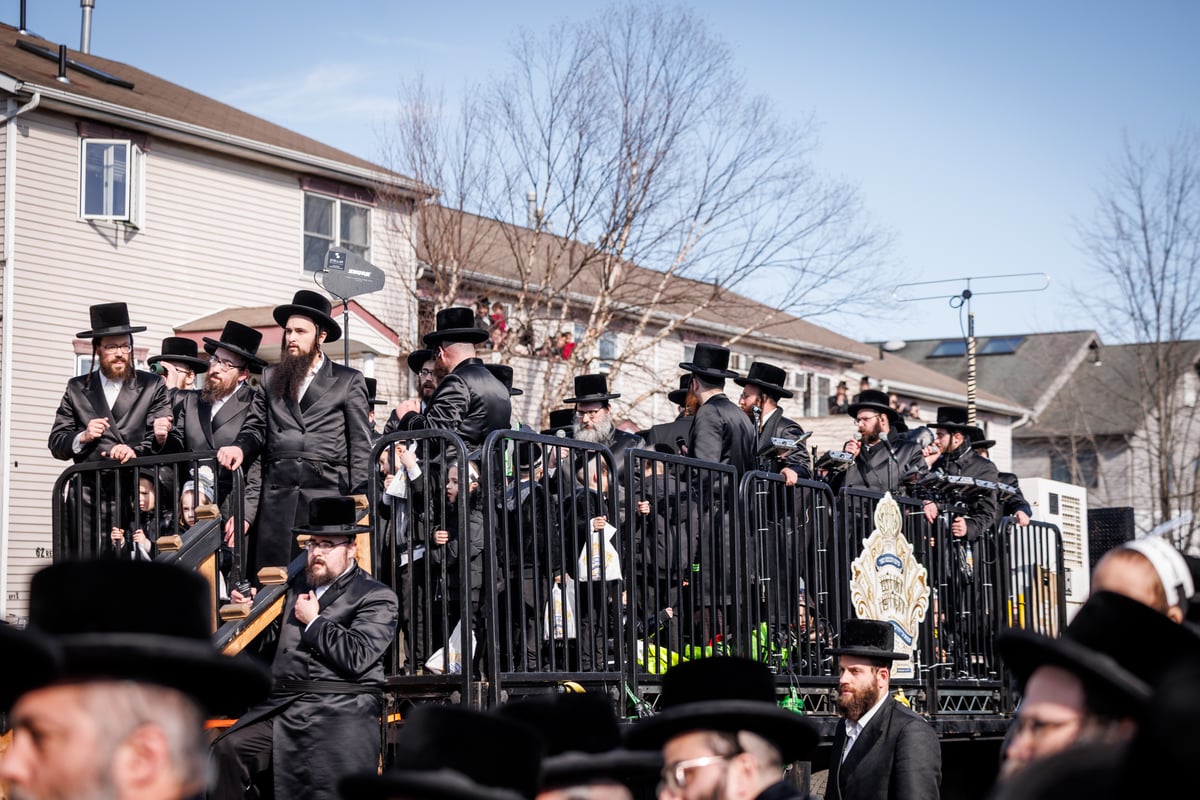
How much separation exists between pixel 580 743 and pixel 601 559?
4267 mm

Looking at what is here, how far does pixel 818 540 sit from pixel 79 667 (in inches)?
298

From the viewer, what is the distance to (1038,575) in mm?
12859

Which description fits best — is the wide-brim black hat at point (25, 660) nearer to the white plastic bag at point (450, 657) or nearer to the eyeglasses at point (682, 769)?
the eyeglasses at point (682, 769)

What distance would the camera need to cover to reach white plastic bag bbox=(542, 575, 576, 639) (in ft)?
26.6

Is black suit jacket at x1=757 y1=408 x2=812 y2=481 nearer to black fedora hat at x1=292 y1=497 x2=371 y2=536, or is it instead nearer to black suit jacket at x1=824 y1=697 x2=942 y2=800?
black suit jacket at x1=824 y1=697 x2=942 y2=800

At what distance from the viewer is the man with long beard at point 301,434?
858 centimetres

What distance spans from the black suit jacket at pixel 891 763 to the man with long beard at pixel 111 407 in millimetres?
4566

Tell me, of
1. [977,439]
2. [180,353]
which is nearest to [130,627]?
[180,353]

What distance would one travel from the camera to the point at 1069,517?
1911 centimetres

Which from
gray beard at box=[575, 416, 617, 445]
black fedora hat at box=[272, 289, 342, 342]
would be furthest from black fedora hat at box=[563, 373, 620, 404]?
black fedora hat at box=[272, 289, 342, 342]

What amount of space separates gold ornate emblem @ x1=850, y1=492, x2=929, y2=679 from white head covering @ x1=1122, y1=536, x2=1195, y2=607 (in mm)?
5936

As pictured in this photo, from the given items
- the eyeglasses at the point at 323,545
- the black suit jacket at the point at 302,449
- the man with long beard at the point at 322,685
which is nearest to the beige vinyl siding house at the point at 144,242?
the black suit jacket at the point at 302,449

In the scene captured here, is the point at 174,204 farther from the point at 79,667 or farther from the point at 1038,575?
the point at 79,667

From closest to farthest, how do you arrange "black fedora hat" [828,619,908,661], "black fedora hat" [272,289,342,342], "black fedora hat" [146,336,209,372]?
"black fedora hat" [828,619,908,661]
"black fedora hat" [272,289,342,342]
"black fedora hat" [146,336,209,372]
